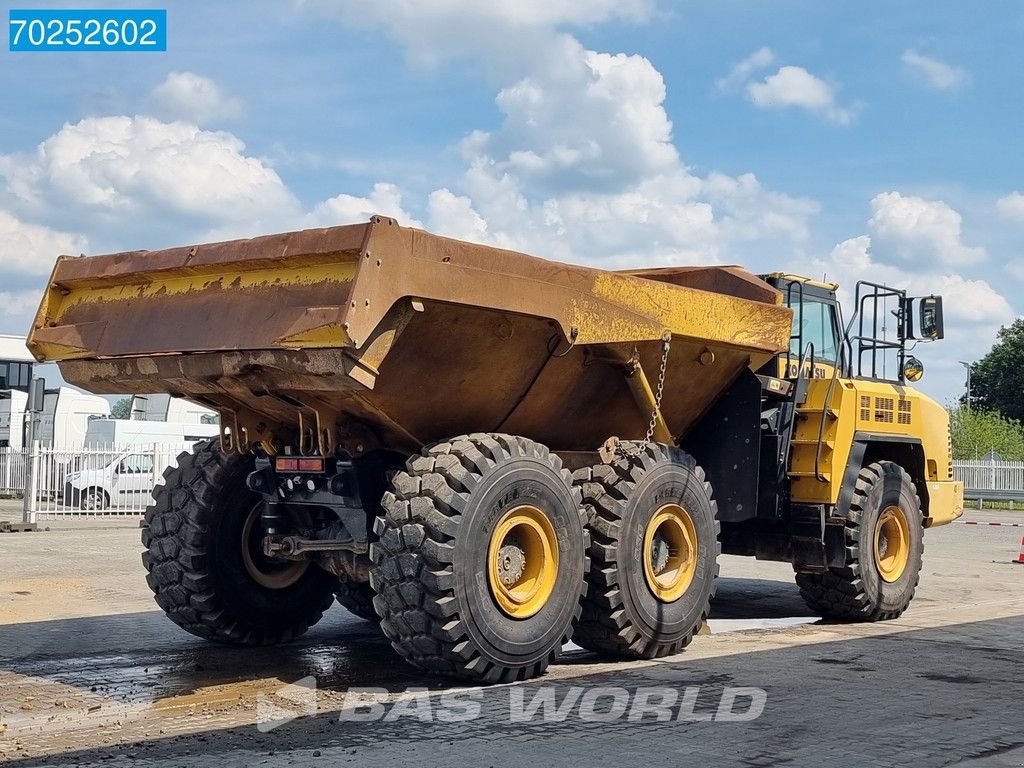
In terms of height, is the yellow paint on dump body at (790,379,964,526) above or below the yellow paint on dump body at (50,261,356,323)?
below

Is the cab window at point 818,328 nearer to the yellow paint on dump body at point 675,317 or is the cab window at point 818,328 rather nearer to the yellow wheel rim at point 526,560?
the yellow paint on dump body at point 675,317

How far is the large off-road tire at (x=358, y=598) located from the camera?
935cm

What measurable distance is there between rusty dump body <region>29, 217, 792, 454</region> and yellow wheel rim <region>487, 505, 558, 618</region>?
0.86 metres

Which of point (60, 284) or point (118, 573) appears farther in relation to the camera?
point (118, 573)

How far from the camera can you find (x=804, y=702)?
6.80 meters

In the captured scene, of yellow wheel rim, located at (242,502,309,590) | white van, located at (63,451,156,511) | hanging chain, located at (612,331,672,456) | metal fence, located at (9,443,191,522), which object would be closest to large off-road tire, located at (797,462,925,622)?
hanging chain, located at (612,331,672,456)

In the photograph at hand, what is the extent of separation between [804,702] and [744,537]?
12.3 ft

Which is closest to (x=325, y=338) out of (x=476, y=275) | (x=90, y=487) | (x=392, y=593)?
(x=476, y=275)

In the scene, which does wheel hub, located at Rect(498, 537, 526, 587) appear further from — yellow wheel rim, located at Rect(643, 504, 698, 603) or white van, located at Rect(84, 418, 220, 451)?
white van, located at Rect(84, 418, 220, 451)

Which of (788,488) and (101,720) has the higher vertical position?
(788,488)

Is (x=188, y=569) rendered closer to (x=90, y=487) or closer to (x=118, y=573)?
(x=118, y=573)

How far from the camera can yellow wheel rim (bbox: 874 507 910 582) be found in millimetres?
10781

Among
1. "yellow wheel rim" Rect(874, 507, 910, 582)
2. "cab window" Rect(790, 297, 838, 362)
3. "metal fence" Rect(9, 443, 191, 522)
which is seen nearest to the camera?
"cab window" Rect(790, 297, 838, 362)

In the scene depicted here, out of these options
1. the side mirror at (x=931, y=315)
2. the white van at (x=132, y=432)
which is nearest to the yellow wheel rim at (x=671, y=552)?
the side mirror at (x=931, y=315)
